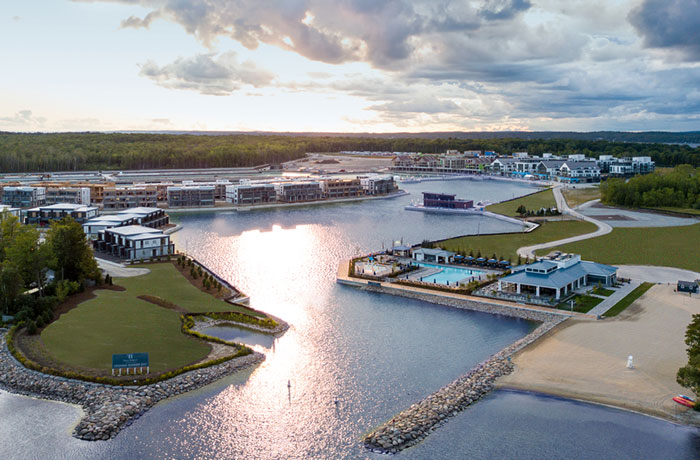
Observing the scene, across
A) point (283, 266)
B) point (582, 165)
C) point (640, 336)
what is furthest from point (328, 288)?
point (582, 165)

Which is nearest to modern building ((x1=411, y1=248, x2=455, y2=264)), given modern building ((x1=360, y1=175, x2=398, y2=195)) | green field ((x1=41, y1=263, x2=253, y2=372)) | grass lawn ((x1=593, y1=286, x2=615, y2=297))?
grass lawn ((x1=593, y1=286, x2=615, y2=297))

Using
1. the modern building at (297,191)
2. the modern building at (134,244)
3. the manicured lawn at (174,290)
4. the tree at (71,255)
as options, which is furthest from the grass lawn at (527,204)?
the tree at (71,255)

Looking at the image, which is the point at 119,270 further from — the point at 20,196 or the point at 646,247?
the point at 20,196

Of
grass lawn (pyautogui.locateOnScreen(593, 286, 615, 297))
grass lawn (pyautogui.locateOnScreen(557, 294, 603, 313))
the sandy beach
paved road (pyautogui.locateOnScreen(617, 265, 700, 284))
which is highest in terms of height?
paved road (pyautogui.locateOnScreen(617, 265, 700, 284))

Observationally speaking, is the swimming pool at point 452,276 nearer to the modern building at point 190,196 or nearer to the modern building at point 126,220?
the modern building at point 126,220

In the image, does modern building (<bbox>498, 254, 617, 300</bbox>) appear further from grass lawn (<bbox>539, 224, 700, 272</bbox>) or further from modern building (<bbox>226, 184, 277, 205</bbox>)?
modern building (<bbox>226, 184, 277, 205</bbox>)

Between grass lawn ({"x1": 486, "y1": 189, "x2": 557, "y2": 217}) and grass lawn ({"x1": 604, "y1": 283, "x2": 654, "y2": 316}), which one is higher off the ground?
grass lawn ({"x1": 486, "y1": 189, "x2": 557, "y2": 217})
